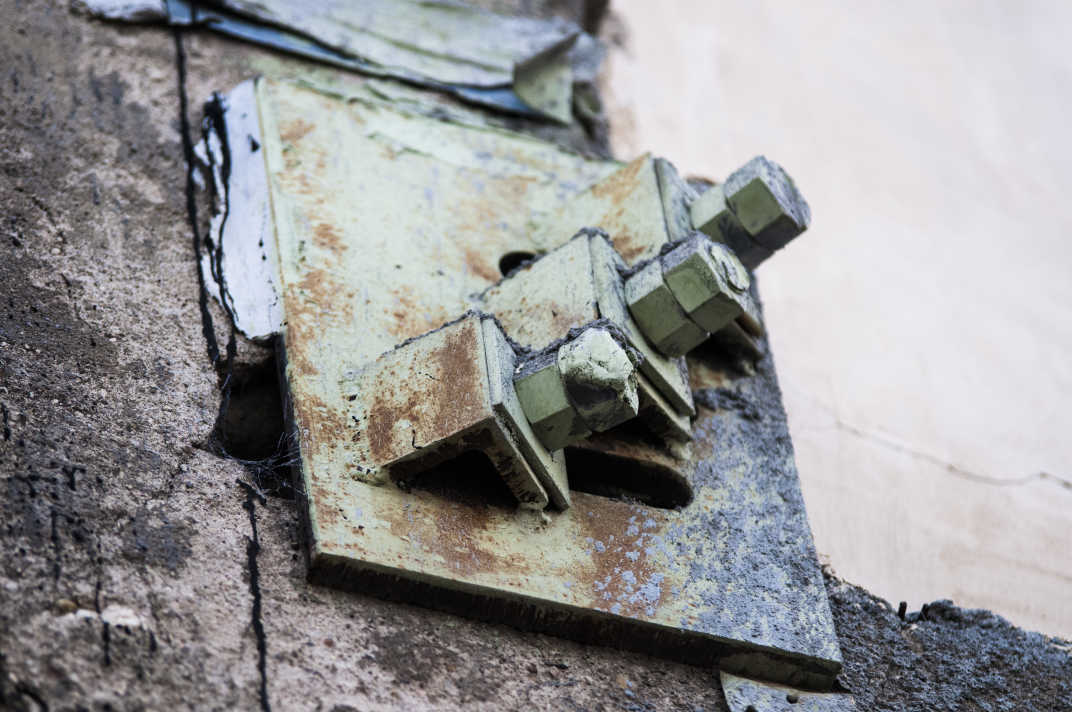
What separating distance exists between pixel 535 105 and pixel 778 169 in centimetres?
55

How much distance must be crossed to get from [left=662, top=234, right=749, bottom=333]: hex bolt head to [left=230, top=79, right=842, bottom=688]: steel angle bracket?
6 centimetres

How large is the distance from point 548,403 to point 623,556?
0.18 metres

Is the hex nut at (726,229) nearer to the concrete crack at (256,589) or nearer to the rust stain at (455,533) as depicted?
the rust stain at (455,533)

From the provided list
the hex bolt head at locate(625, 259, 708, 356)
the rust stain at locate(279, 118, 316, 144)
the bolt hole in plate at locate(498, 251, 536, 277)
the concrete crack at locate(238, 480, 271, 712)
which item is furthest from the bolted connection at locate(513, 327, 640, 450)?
the rust stain at locate(279, 118, 316, 144)

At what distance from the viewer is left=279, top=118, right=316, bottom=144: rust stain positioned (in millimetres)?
1308

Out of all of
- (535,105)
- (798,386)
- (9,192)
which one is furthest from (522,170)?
(9,192)

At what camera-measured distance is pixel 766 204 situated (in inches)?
48.1

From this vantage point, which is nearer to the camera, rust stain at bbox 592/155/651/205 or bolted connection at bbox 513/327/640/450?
bolted connection at bbox 513/327/640/450

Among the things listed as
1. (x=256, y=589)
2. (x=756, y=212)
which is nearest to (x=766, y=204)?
(x=756, y=212)

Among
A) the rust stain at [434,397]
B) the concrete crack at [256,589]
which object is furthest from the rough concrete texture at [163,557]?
the rust stain at [434,397]

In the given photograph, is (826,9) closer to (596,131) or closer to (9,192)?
(596,131)

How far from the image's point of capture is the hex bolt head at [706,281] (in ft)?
3.45

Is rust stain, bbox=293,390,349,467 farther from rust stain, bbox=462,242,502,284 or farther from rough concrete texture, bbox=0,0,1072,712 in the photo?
rust stain, bbox=462,242,502,284

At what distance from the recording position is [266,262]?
1.15 m
